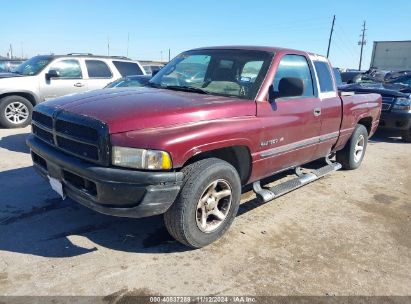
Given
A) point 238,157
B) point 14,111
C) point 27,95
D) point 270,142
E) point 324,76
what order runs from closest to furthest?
point 238,157
point 270,142
point 324,76
point 14,111
point 27,95

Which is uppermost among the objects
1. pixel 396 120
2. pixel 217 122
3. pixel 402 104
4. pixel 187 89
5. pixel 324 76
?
pixel 324 76

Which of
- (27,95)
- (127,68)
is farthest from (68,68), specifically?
(127,68)

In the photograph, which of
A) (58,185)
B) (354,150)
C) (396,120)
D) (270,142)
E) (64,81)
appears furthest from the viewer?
(64,81)

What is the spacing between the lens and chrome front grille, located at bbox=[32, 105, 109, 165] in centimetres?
300

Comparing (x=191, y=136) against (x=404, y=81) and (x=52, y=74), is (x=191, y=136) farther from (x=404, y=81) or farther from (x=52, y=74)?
(x=404, y=81)

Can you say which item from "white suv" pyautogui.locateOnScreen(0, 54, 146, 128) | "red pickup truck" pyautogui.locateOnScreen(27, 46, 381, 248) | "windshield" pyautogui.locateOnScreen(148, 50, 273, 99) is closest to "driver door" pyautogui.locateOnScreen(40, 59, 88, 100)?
"white suv" pyautogui.locateOnScreen(0, 54, 146, 128)

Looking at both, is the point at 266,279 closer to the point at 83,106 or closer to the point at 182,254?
the point at 182,254

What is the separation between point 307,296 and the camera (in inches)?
116

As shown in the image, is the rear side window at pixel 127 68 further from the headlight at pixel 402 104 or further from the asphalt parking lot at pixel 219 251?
the headlight at pixel 402 104

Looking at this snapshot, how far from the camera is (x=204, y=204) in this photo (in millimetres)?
3518

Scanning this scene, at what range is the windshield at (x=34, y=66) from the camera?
30.0ft

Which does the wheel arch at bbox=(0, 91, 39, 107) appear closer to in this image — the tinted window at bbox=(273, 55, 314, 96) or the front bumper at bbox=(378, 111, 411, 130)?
the tinted window at bbox=(273, 55, 314, 96)

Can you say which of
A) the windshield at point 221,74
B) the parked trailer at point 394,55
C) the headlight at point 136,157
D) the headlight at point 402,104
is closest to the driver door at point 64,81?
the windshield at point 221,74

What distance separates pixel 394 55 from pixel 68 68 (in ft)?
103
